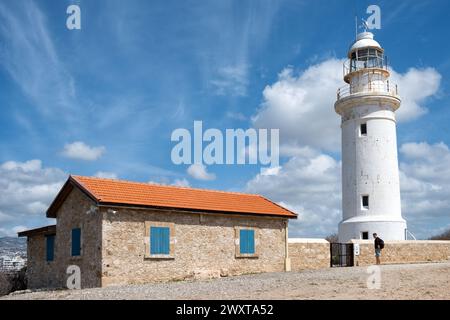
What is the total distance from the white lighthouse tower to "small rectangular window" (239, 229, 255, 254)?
6.89 meters

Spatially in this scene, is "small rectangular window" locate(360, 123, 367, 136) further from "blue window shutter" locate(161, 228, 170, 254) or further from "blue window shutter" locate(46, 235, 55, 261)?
"blue window shutter" locate(46, 235, 55, 261)

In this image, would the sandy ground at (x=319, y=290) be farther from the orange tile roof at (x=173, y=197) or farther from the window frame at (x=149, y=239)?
the orange tile roof at (x=173, y=197)

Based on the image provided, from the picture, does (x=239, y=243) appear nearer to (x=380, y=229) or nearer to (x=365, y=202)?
(x=380, y=229)

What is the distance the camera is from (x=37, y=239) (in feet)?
70.9

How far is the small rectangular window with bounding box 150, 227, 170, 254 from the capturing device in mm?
17625

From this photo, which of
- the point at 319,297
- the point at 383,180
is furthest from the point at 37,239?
the point at 383,180

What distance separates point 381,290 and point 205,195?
984 cm

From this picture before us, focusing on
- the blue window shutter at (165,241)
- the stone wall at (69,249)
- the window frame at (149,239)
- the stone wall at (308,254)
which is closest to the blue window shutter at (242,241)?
the stone wall at (308,254)

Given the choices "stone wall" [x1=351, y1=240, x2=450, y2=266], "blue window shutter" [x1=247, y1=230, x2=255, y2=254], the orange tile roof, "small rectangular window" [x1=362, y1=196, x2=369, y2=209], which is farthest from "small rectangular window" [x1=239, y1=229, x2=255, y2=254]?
"small rectangular window" [x1=362, y1=196, x2=369, y2=209]

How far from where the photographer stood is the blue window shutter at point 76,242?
1800 cm

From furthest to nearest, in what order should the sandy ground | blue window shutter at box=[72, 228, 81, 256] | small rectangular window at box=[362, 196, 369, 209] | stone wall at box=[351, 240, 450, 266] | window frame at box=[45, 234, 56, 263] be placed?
small rectangular window at box=[362, 196, 369, 209]
stone wall at box=[351, 240, 450, 266]
window frame at box=[45, 234, 56, 263]
blue window shutter at box=[72, 228, 81, 256]
the sandy ground

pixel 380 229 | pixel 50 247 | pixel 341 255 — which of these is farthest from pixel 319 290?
pixel 380 229

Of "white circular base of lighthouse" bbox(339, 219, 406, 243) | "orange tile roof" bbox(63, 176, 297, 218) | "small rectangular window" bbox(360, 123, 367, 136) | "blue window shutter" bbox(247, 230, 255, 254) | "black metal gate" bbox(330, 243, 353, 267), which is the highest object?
"small rectangular window" bbox(360, 123, 367, 136)

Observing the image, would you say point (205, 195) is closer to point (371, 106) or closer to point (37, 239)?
point (37, 239)
